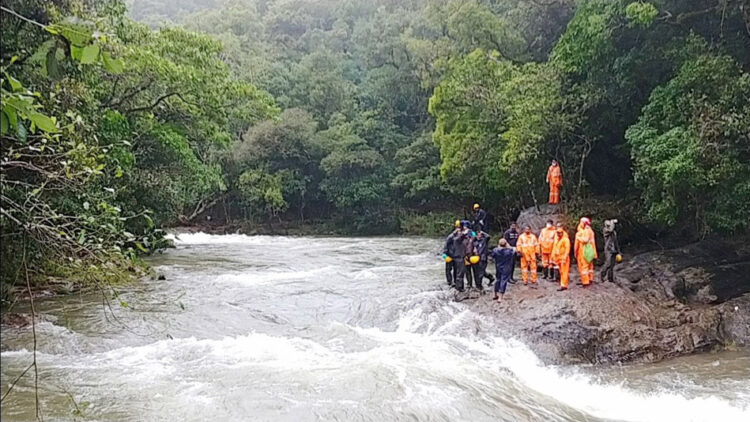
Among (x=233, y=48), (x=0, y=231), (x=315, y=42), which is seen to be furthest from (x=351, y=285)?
(x=315, y=42)

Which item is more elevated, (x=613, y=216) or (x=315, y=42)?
(x=315, y=42)

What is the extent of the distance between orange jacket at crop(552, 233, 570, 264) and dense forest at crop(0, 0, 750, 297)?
2753 millimetres

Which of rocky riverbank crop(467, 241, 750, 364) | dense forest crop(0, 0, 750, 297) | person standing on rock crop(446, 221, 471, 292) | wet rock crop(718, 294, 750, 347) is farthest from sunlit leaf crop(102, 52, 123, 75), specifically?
wet rock crop(718, 294, 750, 347)

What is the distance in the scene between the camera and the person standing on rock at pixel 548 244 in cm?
1289

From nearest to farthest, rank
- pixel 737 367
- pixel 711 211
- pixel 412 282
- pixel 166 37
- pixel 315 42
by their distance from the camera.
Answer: pixel 737 367
pixel 711 211
pixel 412 282
pixel 166 37
pixel 315 42

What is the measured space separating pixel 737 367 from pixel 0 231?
1010 cm

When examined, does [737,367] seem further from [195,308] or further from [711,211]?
[195,308]

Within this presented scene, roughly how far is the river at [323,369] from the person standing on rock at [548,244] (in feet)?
7.86

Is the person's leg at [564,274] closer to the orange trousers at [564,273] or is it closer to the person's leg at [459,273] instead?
the orange trousers at [564,273]

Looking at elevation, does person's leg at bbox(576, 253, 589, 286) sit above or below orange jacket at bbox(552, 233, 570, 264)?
below

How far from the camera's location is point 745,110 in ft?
42.4

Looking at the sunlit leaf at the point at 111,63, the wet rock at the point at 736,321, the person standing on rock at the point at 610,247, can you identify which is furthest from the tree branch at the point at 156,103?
the sunlit leaf at the point at 111,63

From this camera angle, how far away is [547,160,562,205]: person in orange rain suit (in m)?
18.3

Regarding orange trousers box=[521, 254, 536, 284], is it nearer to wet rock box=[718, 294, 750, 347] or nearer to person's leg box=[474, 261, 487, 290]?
person's leg box=[474, 261, 487, 290]
